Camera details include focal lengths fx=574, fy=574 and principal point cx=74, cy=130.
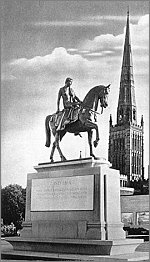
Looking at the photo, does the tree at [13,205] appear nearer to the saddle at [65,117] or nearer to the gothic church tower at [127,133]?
the saddle at [65,117]

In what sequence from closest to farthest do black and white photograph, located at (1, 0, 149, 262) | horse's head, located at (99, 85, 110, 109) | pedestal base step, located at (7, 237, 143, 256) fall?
pedestal base step, located at (7, 237, 143, 256) < black and white photograph, located at (1, 0, 149, 262) < horse's head, located at (99, 85, 110, 109)

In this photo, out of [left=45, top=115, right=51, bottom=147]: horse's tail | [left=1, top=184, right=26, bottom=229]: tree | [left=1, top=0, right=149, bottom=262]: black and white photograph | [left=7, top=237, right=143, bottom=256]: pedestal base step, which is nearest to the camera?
[left=7, top=237, right=143, bottom=256]: pedestal base step

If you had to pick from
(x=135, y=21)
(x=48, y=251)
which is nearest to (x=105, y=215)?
(x=48, y=251)

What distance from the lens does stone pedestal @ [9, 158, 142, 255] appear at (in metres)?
7.69

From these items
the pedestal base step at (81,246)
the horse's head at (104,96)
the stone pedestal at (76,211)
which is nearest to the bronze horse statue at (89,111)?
the horse's head at (104,96)

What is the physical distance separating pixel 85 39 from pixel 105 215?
2.70 meters

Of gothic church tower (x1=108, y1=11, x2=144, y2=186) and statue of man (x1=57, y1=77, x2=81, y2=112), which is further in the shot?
statue of man (x1=57, y1=77, x2=81, y2=112)

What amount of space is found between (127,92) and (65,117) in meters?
1.03

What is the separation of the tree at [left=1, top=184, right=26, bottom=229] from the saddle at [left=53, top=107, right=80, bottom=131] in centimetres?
121

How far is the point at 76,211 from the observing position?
26.3ft

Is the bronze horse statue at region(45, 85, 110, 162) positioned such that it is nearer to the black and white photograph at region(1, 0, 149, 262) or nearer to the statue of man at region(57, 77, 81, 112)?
the black and white photograph at region(1, 0, 149, 262)

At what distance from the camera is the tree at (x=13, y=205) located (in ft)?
29.7

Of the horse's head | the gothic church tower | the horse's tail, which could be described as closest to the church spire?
the gothic church tower

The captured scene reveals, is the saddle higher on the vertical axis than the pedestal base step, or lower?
higher
